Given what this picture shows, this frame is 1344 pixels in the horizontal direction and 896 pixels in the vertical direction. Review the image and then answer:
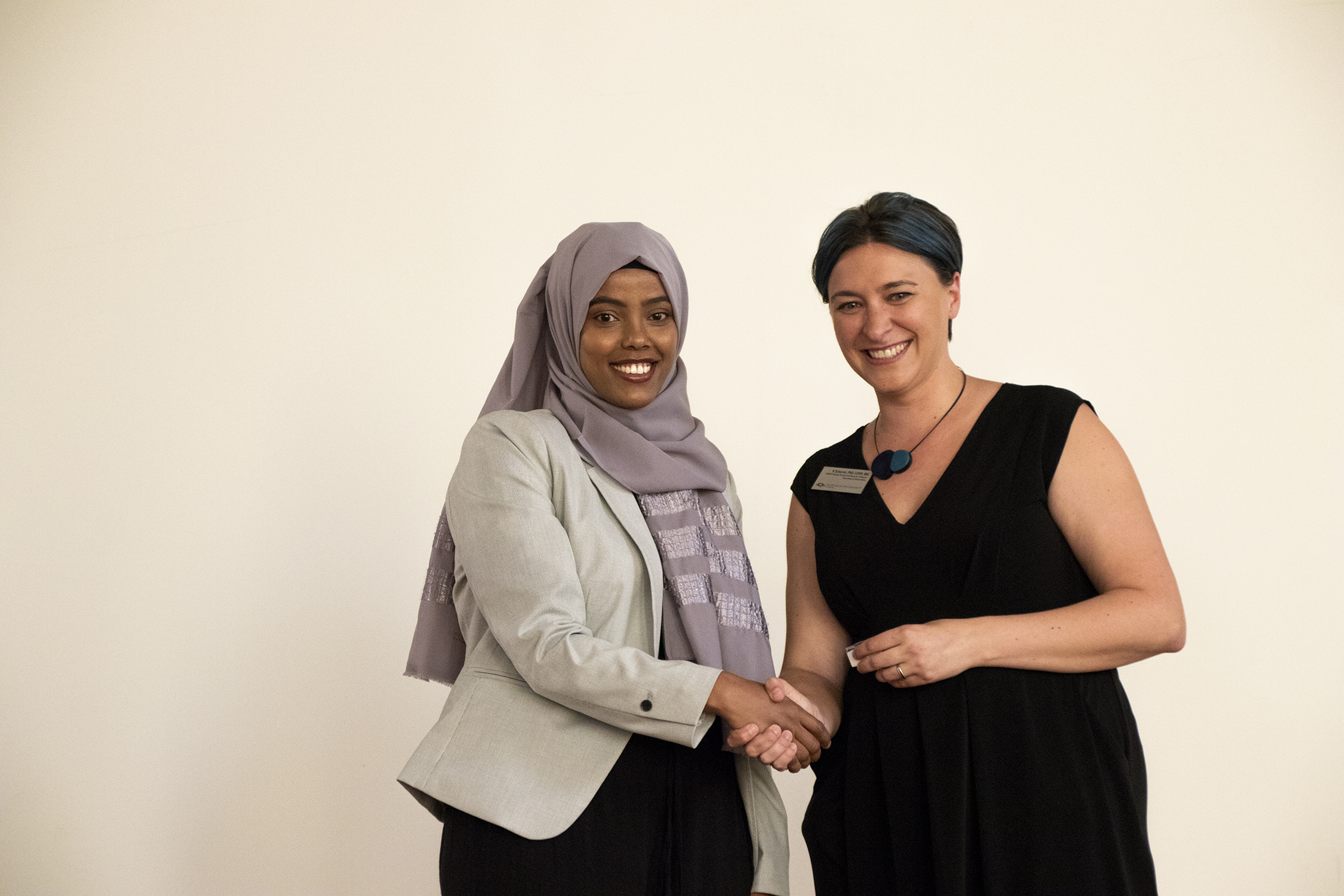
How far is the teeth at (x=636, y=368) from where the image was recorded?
6.20 ft

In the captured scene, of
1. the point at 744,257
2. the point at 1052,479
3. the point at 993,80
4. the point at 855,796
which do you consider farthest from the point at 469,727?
the point at 993,80

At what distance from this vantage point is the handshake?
1.61m

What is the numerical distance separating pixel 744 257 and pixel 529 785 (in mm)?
Result: 2098

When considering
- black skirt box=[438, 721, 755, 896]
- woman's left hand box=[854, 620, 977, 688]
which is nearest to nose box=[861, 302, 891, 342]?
woman's left hand box=[854, 620, 977, 688]

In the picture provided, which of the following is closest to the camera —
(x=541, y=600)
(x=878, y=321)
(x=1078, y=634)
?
(x=1078, y=634)

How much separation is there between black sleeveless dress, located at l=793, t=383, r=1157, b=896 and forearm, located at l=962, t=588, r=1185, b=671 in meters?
0.04

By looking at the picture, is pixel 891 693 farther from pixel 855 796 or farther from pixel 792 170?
pixel 792 170

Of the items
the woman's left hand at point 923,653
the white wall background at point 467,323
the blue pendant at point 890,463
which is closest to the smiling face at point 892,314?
the blue pendant at point 890,463

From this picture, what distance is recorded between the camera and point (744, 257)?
3320 millimetres

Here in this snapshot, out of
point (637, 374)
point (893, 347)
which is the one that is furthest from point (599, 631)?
point (893, 347)

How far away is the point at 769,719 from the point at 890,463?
1.58 feet

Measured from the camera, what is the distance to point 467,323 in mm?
3229

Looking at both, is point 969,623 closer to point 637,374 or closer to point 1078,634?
point 1078,634

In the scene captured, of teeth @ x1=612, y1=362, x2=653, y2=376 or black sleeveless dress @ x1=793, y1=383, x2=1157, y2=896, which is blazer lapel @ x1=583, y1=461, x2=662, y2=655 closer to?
teeth @ x1=612, y1=362, x2=653, y2=376
